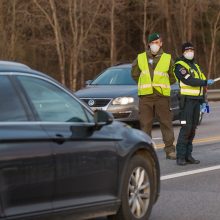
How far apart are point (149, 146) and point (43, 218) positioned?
1678mm

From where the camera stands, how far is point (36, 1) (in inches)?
1689

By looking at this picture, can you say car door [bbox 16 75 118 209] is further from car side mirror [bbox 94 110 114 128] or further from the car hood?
the car hood

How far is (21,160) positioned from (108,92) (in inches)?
406

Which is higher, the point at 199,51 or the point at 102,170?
the point at 102,170

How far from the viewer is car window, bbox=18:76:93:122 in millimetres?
5883

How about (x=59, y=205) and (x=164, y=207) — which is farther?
A: (x=164, y=207)

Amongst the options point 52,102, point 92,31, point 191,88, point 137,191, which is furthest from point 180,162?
point 92,31

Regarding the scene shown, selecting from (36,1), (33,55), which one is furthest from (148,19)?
(36,1)

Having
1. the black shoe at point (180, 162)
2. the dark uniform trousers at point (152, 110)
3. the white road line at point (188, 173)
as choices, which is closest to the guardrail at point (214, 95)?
the dark uniform trousers at point (152, 110)

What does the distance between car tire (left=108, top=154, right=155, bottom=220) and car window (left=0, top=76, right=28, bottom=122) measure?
1.38 m

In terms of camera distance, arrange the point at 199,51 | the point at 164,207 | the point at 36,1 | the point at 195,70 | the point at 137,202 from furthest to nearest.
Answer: the point at 199,51, the point at 36,1, the point at 195,70, the point at 164,207, the point at 137,202

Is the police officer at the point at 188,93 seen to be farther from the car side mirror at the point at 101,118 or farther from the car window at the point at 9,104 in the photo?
the car window at the point at 9,104

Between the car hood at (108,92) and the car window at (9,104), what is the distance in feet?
31.8

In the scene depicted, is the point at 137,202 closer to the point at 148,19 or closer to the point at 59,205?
the point at 59,205
